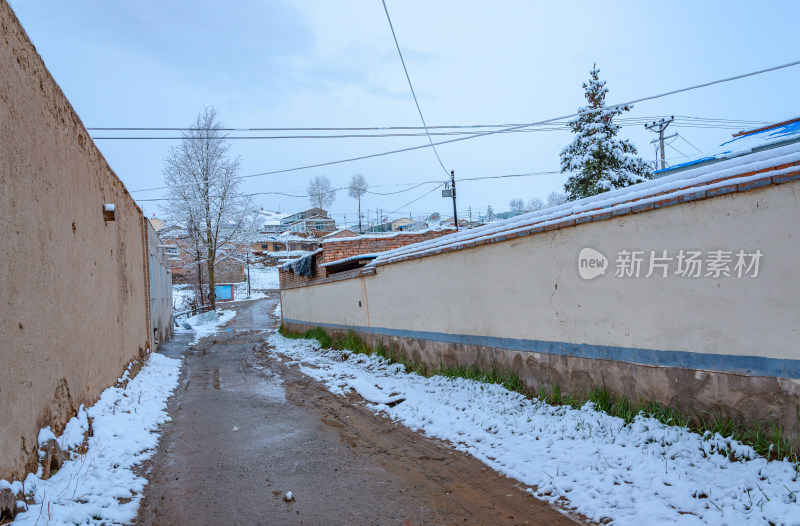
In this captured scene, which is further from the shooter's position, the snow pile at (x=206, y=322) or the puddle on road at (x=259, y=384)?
the snow pile at (x=206, y=322)

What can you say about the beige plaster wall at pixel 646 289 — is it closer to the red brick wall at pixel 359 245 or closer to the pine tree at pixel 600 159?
the red brick wall at pixel 359 245

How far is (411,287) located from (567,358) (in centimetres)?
398

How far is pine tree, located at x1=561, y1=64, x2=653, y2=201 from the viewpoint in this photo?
67.5ft

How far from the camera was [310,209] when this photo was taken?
7012 centimetres

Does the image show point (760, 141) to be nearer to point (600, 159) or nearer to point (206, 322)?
point (600, 159)

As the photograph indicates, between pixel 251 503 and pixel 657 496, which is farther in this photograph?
pixel 251 503

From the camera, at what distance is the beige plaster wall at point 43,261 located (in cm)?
331

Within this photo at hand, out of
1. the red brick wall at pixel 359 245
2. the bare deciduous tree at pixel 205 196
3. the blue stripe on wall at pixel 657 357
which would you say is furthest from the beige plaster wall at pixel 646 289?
the bare deciduous tree at pixel 205 196

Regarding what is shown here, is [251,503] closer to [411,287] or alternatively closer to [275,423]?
[275,423]

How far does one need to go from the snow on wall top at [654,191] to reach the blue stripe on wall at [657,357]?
1.39 metres

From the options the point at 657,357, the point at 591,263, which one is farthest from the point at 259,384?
the point at 657,357

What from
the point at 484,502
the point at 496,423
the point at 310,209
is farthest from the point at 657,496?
the point at 310,209

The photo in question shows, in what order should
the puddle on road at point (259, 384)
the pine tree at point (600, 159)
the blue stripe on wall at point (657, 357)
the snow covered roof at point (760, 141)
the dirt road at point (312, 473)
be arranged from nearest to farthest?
the dirt road at point (312, 473) → the blue stripe on wall at point (657, 357) → the puddle on road at point (259, 384) → the snow covered roof at point (760, 141) → the pine tree at point (600, 159)

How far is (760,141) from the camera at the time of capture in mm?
12375
